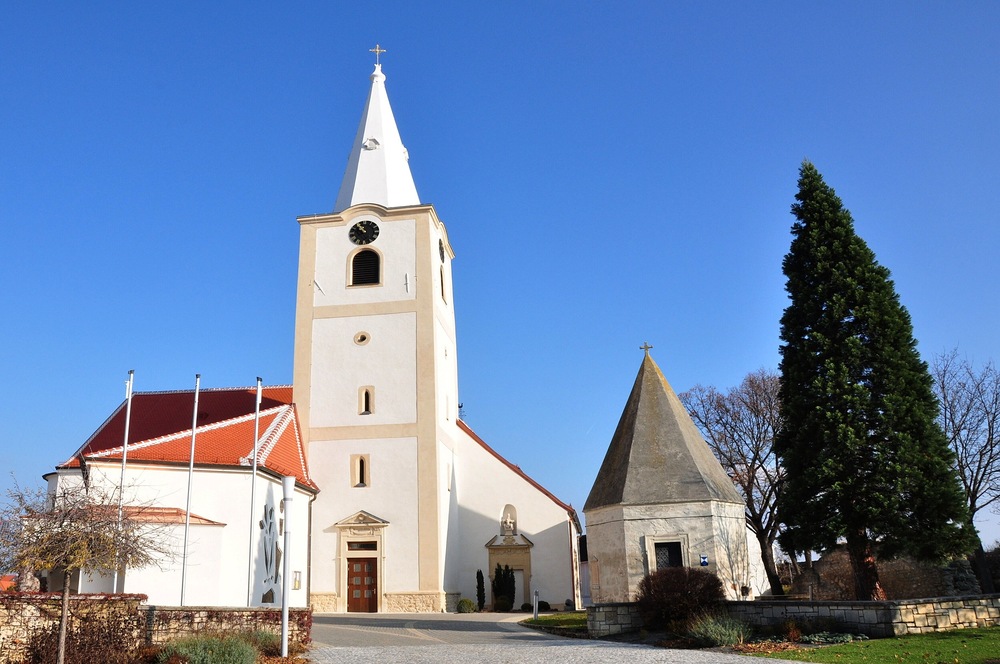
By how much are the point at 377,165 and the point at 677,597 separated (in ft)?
82.6

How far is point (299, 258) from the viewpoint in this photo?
118 feet

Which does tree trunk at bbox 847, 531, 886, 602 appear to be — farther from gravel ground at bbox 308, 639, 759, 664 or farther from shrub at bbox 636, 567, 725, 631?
gravel ground at bbox 308, 639, 759, 664

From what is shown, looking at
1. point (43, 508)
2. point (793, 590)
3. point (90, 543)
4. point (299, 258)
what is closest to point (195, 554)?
point (43, 508)

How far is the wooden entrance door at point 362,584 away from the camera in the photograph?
31156 millimetres

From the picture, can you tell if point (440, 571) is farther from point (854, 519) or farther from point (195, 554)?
point (854, 519)

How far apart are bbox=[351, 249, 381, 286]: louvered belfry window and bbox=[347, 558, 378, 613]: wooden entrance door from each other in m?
11.8

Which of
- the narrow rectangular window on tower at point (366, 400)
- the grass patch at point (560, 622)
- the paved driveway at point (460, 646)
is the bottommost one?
the grass patch at point (560, 622)

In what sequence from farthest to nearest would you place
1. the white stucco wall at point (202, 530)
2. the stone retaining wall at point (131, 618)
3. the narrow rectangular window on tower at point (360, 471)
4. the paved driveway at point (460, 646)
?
the narrow rectangular window on tower at point (360, 471)
the white stucco wall at point (202, 530)
the paved driveway at point (460, 646)
the stone retaining wall at point (131, 618)

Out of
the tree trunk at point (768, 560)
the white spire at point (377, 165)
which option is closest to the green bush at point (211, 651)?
the white spire at point (377, 165)

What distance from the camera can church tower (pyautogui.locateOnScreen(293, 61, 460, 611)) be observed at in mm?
31438

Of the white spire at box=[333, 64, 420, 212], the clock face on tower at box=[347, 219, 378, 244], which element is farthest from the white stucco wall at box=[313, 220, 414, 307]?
the white spire at box=[333, 64, 420, 212]

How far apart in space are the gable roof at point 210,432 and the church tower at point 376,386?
1.43 m

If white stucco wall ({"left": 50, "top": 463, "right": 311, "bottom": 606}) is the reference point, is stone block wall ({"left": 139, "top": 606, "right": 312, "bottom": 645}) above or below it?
below

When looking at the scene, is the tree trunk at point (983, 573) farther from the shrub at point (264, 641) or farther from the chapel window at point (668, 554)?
the shrub at point (264, 641)
